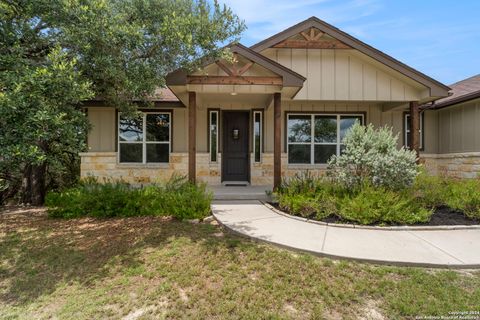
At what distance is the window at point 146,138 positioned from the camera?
10.8m

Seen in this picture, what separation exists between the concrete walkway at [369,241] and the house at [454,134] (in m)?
5.35

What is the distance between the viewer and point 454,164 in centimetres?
1049

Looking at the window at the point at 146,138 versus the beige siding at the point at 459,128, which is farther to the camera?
the window at the point at 146,138

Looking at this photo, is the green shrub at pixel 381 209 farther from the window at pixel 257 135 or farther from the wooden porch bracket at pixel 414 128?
the window at pixel 257 135

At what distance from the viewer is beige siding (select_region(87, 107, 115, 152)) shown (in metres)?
10.7

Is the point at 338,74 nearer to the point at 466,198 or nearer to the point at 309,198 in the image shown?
the point at 309,198

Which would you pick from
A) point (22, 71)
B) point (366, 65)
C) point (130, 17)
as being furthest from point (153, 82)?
point (366, 65)

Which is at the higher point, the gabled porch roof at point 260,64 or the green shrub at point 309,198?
the gabled porch roof at point 260,64

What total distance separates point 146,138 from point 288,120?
17.0 feet

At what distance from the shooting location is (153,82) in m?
6.48

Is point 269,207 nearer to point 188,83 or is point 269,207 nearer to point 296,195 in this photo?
point 296,195

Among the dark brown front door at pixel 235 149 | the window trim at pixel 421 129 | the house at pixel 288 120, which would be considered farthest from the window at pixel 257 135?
the window trim at pixel 421 129

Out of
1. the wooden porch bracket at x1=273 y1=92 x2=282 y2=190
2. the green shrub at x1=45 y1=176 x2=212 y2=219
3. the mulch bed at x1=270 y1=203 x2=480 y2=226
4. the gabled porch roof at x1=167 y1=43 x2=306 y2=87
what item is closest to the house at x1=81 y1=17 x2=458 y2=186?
the wooden porch bracket at x1=273 y1=92 x2=282 y2=190

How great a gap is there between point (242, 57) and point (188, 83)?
150 centimetres
